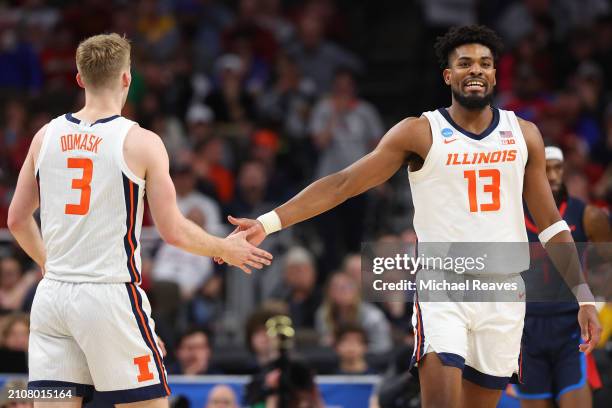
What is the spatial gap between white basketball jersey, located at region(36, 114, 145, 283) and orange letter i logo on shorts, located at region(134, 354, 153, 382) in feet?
1.40

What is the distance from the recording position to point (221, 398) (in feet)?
32.9

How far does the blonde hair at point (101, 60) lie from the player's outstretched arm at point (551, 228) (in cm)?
241

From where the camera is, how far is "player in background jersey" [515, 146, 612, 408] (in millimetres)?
8195

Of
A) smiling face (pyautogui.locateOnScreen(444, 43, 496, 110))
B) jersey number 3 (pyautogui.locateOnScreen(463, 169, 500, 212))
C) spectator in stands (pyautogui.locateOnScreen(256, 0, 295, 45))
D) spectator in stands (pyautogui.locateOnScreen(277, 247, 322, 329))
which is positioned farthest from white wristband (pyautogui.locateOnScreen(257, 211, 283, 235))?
spectator in stands (pyautogui.locateOnScreen(256, 0, 295, 45))

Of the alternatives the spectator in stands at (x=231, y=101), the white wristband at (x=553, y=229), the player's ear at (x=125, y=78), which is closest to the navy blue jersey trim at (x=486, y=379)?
the white wristband at (x=553, y=229)

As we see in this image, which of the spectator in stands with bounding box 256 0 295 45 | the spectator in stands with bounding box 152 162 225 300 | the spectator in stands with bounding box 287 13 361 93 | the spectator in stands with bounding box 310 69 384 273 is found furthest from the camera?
the spectator in stands with bounding box 256 0 295 45

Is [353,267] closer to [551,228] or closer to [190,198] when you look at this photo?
[190,198]

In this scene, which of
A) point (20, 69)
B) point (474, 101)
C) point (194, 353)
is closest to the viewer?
point (474, 101)

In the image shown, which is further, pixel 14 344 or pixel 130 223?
pixel 14 344

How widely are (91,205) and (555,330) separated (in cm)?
365

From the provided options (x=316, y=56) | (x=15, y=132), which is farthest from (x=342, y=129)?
(x=15, y=132)

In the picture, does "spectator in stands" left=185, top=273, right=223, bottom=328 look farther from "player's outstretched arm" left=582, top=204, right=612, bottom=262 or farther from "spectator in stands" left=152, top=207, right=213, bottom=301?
"player's outstretched arm" left=582, top=204, right=612, bottom=262

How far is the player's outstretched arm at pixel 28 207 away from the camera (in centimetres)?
645

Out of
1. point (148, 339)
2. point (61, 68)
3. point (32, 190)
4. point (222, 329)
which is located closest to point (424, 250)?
point (148, 339)
